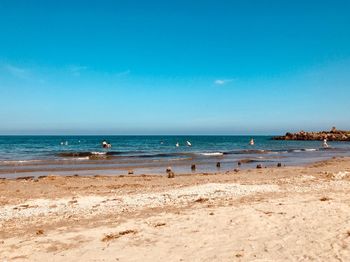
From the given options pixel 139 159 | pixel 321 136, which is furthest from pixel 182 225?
pixel 321 136

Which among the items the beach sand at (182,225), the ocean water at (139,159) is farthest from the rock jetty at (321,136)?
the beach sand at (182,225)

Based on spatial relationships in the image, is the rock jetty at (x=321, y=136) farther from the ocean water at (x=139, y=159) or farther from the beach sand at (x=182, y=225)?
the beach sand at (x=182, y=225)

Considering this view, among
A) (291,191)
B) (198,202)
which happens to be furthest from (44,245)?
(291,191)

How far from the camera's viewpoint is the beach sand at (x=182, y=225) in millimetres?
7957

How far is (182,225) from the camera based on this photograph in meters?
10.1

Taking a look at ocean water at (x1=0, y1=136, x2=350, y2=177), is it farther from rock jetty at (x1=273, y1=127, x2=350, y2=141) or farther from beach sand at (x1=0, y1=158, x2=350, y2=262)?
rock jetty at (x1=273, y1=127, x2=350, y2=141)

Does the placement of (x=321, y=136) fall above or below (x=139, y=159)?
above

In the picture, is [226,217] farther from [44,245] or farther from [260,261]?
[44,245]

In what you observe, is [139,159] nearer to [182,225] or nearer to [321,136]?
[182,225]

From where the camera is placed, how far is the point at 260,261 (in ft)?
23.7

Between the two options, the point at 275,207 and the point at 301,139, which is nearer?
the point at 275,207

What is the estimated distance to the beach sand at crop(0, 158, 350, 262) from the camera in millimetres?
7957

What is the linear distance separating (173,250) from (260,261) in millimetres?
1894

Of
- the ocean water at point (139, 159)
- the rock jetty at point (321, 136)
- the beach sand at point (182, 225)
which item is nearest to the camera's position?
the beach sand at point (182, 225)
